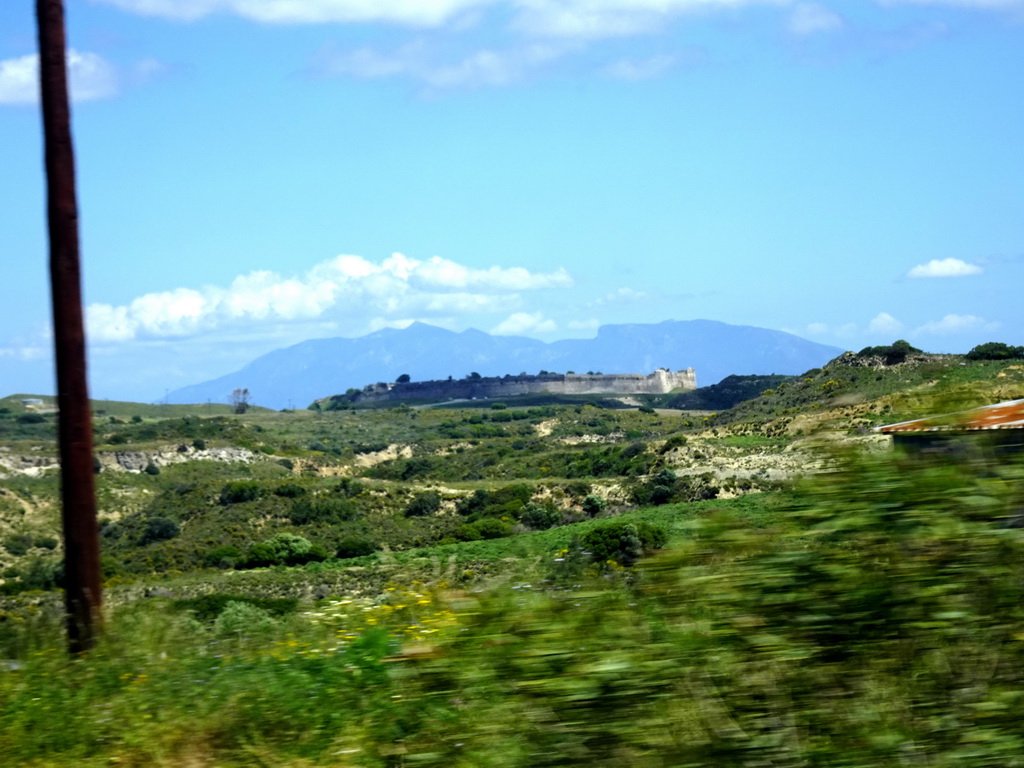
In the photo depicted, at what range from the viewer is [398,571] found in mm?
21094

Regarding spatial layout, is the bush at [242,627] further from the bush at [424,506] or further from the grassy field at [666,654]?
the bush at [424,506]

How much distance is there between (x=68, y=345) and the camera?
799cm

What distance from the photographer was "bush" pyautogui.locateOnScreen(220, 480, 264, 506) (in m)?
48.8

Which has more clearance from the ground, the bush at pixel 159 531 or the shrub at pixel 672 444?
the shrub at pixel 672 444

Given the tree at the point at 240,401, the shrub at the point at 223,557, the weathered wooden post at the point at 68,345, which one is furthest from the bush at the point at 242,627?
the tree at the point at 240,401

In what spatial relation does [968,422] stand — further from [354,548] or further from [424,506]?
[424,506]

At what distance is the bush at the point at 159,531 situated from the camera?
1764 inches

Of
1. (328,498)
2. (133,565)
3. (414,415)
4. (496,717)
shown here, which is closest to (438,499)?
(328,498)

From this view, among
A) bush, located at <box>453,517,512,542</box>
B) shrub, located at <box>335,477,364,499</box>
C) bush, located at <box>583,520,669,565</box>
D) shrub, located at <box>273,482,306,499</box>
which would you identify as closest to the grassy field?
bush, located at <box>583,520,669,565</box>

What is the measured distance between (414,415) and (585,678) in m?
111

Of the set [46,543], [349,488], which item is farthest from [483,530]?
[46,543]

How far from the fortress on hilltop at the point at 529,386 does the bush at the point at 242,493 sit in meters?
89.8

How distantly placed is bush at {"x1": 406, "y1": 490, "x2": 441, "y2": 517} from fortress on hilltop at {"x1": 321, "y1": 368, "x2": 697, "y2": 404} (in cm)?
9179

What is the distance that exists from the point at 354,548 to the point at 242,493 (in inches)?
598
